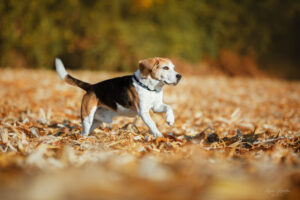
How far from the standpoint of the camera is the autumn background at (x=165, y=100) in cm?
164

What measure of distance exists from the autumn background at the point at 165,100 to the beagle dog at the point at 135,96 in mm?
219

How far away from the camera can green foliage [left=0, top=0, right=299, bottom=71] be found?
14148 mm

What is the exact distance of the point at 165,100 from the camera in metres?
7.33

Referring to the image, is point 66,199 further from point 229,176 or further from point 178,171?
point 229,176

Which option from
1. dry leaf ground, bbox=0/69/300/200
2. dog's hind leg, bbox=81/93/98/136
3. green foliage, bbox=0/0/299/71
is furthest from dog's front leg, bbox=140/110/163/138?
green foliage, bbox=0/0/299/71

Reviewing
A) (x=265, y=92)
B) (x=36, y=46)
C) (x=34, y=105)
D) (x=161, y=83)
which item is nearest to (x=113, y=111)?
(x=161, y=83)

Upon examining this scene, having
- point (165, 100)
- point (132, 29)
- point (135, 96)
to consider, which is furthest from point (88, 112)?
point (132, 29)

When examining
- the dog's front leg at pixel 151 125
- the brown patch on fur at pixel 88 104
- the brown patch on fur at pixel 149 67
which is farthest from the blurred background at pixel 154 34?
the dog's front leg at pixel 151 125

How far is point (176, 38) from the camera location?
1697 cm

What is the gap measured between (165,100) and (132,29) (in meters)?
9.29

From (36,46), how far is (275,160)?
45.2ft

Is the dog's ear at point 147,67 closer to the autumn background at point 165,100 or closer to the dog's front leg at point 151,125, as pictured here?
the dog's front leg at point 151,125

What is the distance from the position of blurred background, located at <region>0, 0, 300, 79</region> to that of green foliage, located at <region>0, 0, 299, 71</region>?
0.04 m

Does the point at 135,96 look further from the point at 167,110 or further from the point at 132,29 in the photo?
the point at 132,29
